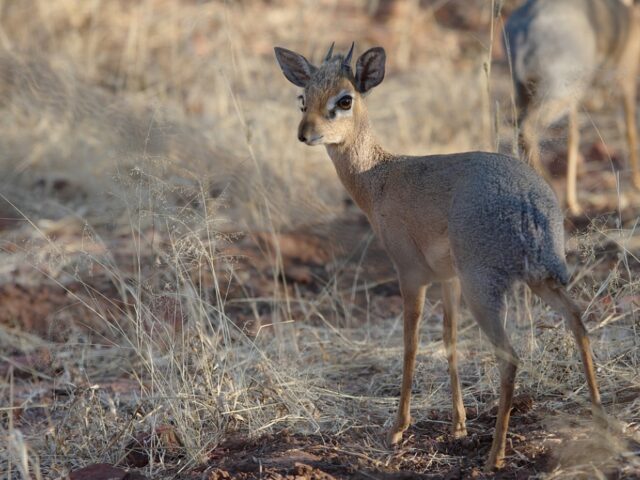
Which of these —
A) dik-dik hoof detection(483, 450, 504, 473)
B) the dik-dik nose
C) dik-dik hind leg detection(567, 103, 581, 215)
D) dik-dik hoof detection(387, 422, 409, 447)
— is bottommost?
dik-dik hoof detection(387, 422, 409, 447)

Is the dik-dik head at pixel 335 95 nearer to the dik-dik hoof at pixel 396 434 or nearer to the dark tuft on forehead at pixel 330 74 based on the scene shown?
the dark tuft on forehead at pixel 330 74

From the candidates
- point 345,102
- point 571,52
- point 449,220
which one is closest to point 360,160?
point 345,102

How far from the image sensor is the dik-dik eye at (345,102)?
14.5ft

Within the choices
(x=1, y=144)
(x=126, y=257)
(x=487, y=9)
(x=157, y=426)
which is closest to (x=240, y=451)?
(x=157, y=426)

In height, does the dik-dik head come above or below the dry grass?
above

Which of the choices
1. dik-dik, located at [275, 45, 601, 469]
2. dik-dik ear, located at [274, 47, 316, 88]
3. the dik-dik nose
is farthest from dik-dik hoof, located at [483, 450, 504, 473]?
dik-dik ear, located at [274, 47, 316, 88]

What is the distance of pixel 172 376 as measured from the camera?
4.20 metres

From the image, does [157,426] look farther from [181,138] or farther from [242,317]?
[181,138]

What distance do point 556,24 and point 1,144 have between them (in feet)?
15.3

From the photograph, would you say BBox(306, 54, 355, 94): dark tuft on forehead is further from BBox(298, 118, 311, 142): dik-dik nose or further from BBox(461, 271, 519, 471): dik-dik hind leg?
BBox(461, 271, 519, 471): dik-dik hind leg

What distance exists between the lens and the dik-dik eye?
14.5ft

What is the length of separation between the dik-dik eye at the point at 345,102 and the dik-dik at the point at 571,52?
2.51 metres

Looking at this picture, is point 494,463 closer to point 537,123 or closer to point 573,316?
point 573,316

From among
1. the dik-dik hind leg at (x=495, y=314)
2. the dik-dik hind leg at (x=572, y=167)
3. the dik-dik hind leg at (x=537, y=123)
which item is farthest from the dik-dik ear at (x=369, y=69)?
the dik-dik hind leg at (x=572, y=167)
